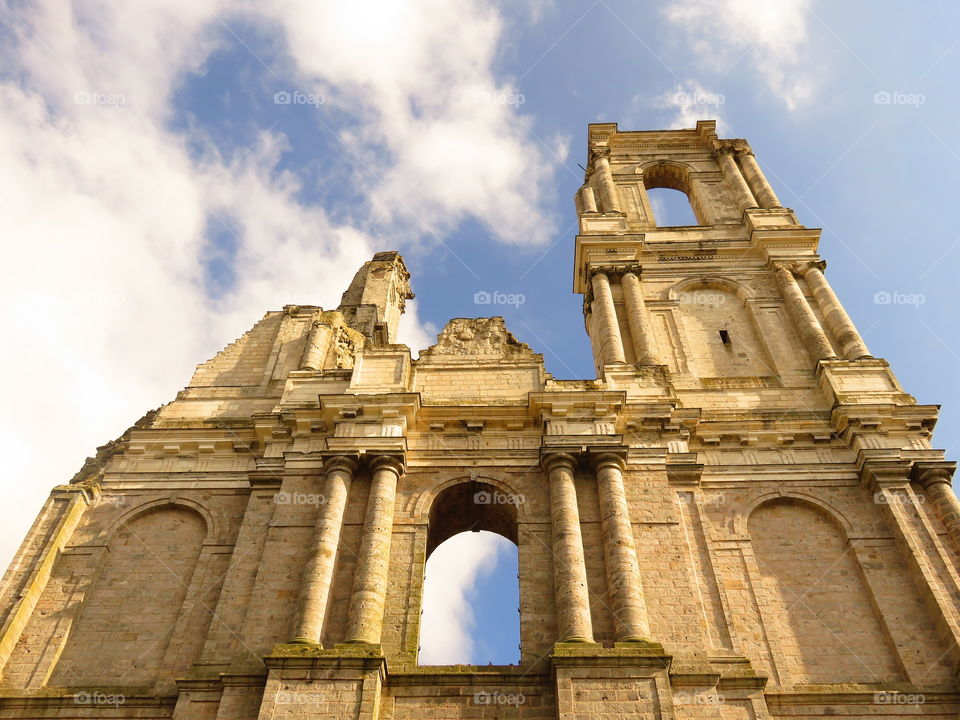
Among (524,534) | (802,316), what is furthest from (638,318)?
(524,534)

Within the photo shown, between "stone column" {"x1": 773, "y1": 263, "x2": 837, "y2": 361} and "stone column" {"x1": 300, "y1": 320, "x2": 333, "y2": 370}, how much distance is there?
13.2 m

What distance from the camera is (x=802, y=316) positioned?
23.8 meters

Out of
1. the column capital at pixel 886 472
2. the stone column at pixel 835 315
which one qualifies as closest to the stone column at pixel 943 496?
the column capital at pixel 886 472

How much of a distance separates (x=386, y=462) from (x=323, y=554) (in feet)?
8.85

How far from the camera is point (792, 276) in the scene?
2569 centimetres

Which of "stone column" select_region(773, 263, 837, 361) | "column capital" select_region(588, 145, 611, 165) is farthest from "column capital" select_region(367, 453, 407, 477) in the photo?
"column capital" select_region(588, 145, 611, 165)

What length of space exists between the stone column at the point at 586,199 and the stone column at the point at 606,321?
453 cm

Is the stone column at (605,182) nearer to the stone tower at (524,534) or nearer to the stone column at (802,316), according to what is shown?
the stone column at (802,316)

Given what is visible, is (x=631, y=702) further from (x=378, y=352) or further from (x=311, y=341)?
(x=311, y=341)

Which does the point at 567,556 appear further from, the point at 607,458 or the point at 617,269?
the point at 617,269

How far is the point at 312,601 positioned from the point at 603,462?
6.58 metres

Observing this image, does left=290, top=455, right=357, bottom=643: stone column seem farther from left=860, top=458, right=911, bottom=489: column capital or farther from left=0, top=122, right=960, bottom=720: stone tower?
left=860, top=458, right=911, bottom=489: column capital

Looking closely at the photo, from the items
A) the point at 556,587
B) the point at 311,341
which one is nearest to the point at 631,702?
the point at 556,587

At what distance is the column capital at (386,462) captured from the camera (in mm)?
17875
